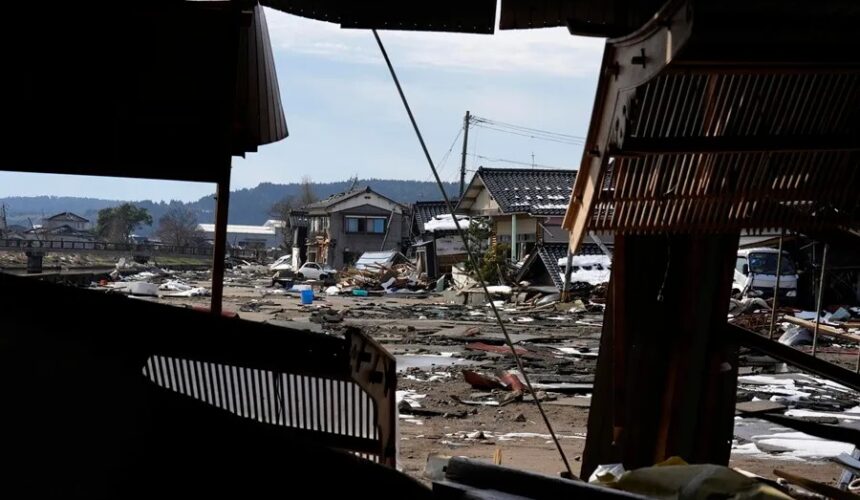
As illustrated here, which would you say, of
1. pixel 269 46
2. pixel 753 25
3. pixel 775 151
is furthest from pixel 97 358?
pixel 269 46

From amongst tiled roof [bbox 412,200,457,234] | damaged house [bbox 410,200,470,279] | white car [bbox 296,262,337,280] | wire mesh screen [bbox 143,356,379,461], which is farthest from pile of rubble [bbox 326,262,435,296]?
wire mesh screen [bbox 143,356,379,461]

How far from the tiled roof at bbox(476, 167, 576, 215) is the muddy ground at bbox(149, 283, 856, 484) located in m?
8.73

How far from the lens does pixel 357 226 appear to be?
2611 inches

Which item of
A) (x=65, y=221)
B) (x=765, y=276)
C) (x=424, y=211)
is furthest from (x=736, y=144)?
(x=65, y=221)

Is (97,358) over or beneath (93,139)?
beneath

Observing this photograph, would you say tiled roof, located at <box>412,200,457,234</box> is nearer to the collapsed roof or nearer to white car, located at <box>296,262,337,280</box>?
white car, located at <box>296,262,337,280</box>

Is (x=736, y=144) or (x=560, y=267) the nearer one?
(x=736, y=144)

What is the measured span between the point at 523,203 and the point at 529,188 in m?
1.69

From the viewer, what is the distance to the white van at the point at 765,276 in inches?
1122

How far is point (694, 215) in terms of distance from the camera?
380cm

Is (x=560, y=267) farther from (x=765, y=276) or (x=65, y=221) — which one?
(x=65, y=221)

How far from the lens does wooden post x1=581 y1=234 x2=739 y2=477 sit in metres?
4.12

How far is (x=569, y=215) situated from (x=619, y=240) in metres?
0.40

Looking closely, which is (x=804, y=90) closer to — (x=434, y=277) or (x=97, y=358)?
(x=97, y=358)
